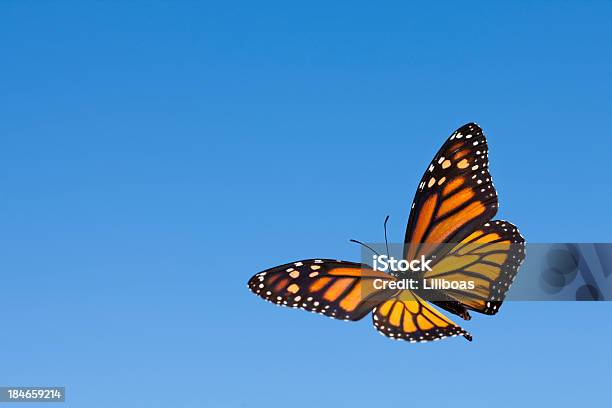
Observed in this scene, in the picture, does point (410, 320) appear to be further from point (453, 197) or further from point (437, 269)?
point (453, 197)

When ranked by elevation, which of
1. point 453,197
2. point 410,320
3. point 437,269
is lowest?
point 410,320

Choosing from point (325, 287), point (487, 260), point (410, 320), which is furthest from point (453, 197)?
point (325, 287)

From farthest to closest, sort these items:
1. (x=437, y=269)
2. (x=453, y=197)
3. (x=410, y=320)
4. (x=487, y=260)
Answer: (x=453, y=197), (x=487, y=260), (x=437, y=269), (x=410, y=320)

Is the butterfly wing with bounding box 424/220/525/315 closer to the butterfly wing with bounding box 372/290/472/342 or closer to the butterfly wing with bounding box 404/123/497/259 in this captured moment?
the butterfly wing with bounding box 404/123/497/259

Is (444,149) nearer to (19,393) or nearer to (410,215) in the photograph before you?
(410,215)

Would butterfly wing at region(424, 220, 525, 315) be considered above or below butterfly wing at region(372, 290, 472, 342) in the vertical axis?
above

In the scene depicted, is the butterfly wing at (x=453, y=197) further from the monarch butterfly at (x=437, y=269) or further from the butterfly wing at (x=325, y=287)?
the butterfly wing at (x=325, y=287)

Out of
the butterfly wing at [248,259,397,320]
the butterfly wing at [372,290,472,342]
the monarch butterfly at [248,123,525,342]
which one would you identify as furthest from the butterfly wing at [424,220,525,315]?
the butterfly wing at [248,259,397,320]
